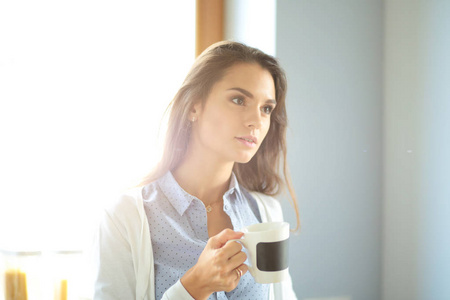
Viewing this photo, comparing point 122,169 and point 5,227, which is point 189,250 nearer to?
point 122,169

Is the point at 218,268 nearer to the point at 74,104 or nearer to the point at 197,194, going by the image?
the point at 197,194

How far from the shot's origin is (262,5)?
148 cm

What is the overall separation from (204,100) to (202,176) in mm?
221

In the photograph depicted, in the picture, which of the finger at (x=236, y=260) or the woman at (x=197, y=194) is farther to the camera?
the woman at (x=197, y=194)

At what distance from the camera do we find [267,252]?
77 cm

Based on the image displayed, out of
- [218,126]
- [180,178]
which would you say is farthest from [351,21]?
[180,178]

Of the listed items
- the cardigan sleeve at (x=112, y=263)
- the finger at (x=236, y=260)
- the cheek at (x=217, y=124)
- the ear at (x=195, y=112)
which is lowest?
the cardigan sleeve at (x=112, y=263)

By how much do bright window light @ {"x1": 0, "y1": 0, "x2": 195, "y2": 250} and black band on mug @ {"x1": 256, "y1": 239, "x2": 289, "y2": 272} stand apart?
83 centimetres

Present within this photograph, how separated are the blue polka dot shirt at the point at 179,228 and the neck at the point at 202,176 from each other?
39 mm

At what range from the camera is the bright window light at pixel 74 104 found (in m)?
1.50

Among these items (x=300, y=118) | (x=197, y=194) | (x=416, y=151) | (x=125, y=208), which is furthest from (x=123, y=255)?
(x=416, y=151)

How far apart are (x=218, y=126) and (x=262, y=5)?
678mm

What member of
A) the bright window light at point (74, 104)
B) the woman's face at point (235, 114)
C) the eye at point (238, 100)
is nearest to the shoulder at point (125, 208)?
the woman's face at point (235, 114)

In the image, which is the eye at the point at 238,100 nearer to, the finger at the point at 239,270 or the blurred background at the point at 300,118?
the blurred background at the point at 300,118
